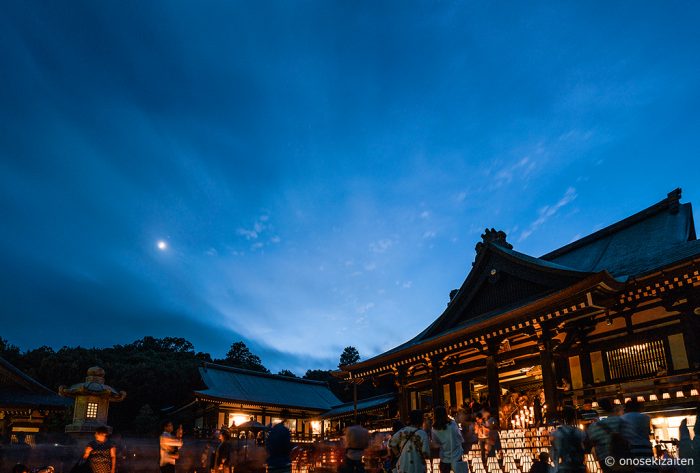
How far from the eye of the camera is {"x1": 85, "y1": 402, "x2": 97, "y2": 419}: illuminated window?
2050 centimetres

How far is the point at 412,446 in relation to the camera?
22.6ft

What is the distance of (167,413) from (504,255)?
1556 inches

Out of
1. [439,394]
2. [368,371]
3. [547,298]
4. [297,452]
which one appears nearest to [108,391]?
[297,452]

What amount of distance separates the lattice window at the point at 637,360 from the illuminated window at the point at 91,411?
66.2 feet

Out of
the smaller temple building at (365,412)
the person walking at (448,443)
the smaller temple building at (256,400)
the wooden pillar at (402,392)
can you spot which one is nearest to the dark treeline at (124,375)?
the smaller temple building at (256,400)

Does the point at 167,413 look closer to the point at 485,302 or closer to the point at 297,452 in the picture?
the point at 297,452

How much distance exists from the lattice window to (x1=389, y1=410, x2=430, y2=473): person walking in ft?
29.9

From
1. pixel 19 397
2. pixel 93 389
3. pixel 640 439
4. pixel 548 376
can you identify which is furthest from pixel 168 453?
pixel 19 397

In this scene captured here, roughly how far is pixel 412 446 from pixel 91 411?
740 inches

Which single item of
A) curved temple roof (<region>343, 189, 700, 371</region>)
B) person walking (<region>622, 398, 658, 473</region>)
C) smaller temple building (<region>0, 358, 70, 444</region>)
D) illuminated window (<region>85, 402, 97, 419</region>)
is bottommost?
person walking (<region>622, 398, 658, 473</region>)

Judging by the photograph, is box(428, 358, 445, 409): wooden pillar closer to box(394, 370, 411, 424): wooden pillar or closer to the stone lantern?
box(394, 370, 411, 424): wooden pillar

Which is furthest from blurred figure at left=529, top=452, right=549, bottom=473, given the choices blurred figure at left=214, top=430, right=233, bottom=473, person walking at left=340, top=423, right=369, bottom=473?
blurred figure at left=214, top=430, right=233, bottom=473

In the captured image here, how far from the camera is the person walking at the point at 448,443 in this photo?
7.34 meters

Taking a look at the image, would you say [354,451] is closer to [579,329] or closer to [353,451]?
[353,451]
